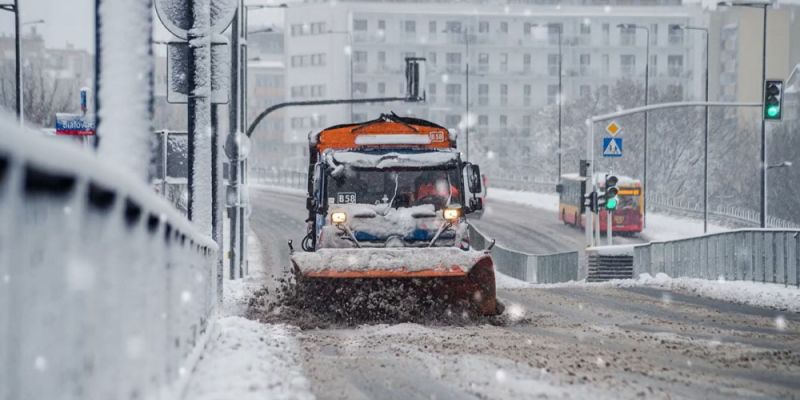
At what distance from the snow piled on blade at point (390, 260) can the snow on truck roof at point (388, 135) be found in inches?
136

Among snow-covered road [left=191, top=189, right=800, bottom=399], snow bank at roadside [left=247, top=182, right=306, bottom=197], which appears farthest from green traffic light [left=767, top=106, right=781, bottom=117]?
snow bank at roadside [left=247, top=182, right=306, bottom=197]

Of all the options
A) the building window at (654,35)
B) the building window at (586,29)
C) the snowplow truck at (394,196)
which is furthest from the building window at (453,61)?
the snowplow truck at (394,196)

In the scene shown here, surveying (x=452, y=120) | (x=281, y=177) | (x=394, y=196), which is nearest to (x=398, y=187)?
(x=394, y=196)

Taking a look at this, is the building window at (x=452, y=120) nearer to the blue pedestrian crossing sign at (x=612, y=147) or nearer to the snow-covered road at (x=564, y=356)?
the blue pedestrian crossing sign at (x=612, y=147)

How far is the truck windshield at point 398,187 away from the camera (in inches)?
643

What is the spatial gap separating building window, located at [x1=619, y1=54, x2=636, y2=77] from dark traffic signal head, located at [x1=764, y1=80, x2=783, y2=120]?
92.1m

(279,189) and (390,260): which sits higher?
(390,260)

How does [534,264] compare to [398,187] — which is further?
[534,264]

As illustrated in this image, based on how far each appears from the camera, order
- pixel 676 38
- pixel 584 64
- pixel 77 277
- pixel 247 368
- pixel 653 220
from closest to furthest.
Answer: pixel 77 277, pixel 247 368, pixel 653 220, pixel 584 64, pixel 676 38

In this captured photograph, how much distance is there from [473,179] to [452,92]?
103594mm

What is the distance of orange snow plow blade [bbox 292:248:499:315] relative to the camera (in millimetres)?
13836

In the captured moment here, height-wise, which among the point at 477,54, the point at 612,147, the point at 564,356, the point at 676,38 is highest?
the point at 676,38

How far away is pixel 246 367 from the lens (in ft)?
25.0

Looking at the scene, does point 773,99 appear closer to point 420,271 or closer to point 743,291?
point 743,291
